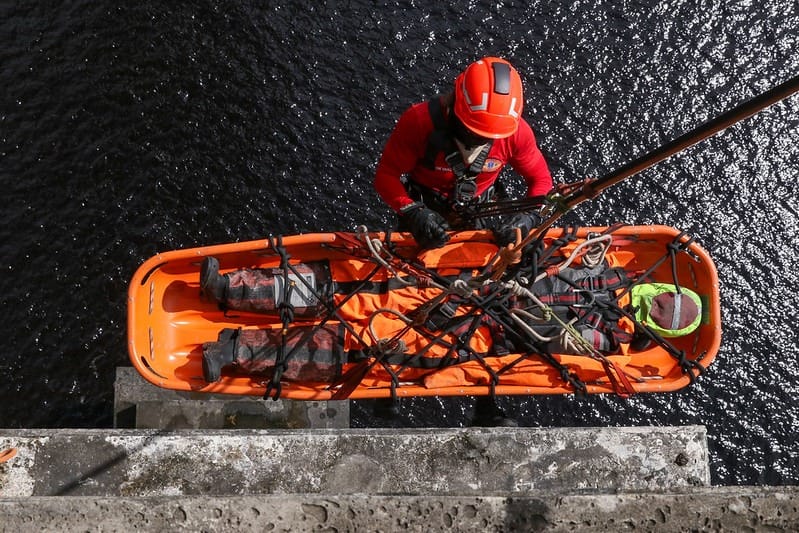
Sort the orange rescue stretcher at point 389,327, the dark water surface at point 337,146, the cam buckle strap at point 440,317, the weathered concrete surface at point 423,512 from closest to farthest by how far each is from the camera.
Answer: the weathered concrete surface at point 423,512
the orange rescue stretcher at point 389,327
the cam buckle strap at point 440,317
the dark water surface at point 337,146

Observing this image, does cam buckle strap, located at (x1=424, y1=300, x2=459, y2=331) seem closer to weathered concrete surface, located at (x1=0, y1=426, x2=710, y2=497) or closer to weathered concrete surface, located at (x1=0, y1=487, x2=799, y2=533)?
weathered concrete surface, located at (x1=0, y1=426, x2=710, y2=497)

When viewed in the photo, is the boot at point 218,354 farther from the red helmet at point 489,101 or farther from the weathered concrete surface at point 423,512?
the red helmet at point 489,101

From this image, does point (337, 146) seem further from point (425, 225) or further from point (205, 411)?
point (205, 411)

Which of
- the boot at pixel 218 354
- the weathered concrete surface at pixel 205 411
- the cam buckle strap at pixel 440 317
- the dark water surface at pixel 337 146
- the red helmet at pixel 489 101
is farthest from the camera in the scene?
the dark water surface at pixel 337 146

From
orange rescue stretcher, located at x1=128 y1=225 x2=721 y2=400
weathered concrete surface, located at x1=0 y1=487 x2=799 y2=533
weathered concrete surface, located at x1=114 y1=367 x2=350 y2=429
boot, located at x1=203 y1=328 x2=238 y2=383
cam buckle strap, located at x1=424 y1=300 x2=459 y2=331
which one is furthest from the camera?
weathered concrete surface, located at x1=114 y1=367 x2=350 y2=429

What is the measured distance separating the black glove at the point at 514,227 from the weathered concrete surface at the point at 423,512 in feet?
6.27

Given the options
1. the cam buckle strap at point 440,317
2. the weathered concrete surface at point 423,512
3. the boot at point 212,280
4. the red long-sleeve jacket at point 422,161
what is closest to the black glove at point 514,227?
the red long-sleeve jacket at point 422,161

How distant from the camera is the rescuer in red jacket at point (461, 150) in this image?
3.76 meters

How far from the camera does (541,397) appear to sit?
564 centimetres

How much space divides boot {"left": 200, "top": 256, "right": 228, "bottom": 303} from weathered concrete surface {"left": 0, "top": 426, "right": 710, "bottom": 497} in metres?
0.83

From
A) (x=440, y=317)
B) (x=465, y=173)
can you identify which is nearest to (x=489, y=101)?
(x=465, y=173)

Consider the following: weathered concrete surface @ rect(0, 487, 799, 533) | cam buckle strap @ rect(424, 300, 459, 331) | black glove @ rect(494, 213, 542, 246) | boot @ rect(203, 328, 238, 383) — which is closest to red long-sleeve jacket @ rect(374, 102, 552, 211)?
black glove @ rect(494, 213, 542, 246)

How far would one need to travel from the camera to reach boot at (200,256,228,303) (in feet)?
13.2

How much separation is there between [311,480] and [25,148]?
422 centimetres
